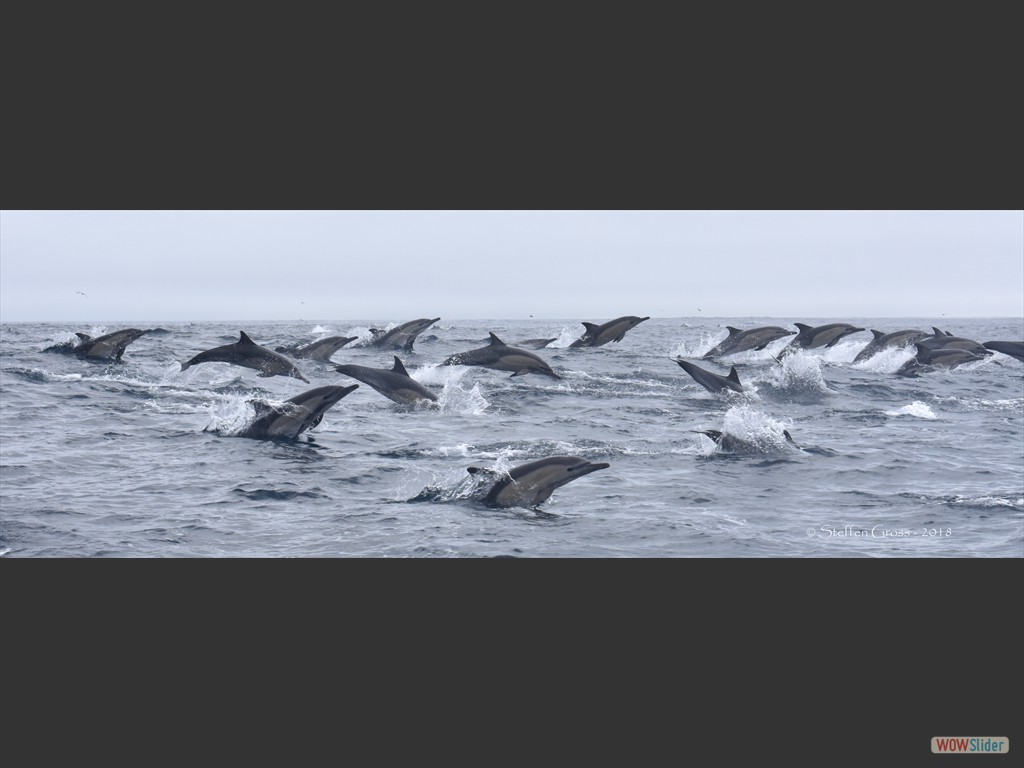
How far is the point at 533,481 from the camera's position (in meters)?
12.5

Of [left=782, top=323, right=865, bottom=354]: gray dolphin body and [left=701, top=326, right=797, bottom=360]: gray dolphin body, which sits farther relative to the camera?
[left=701, top=326, right=797, bottom=360]: gray dolphin body

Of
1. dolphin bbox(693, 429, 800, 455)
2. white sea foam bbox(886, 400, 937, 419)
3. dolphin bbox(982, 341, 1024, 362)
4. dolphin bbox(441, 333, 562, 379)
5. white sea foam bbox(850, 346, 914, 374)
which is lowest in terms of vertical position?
white sea foam bbox(886, 400, 937, 419)

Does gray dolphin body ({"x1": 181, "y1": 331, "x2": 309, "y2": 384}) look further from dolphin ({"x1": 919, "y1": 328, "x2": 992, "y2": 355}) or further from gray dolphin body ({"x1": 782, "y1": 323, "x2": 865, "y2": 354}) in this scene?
dolphin ({"x1": 919, "y1": 328, "x2": 992, "y2": 355})

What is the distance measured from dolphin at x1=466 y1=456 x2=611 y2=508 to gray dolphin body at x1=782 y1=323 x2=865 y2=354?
65.7 feet

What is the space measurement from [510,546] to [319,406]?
750 cm

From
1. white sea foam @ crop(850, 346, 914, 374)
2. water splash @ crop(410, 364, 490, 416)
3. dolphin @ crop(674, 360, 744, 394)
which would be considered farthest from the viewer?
white sea foam @ crop(850, 346, 914, 374)

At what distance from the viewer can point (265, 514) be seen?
11938 mm

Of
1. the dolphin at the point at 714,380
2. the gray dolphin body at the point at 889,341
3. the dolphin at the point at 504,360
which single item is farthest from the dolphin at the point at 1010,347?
the dolphin at the point at 504,360

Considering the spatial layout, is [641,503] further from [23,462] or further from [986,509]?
[23,462]

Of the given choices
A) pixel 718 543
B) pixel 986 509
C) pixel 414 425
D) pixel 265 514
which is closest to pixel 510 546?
pixel 718 543

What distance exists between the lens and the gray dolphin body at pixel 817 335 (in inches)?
1210

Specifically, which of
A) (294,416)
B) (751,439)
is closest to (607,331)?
(751,439)

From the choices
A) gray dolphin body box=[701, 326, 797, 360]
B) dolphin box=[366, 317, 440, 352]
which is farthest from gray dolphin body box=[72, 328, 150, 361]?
gray dolphin body box=[701, 326, 797, 360]

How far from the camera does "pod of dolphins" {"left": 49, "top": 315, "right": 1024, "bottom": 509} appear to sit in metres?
12.6
